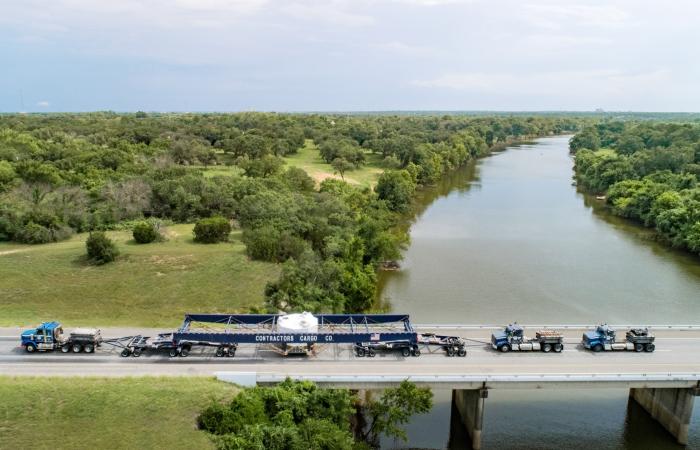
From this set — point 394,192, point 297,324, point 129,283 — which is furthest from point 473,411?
point 394,192

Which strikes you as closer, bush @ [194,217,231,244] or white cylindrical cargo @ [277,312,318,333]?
white cylindrical cargo @ [277,312,318,333]

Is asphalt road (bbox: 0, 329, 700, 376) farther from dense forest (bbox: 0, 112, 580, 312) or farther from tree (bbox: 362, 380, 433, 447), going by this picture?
dense forest (bbox: 0, 112, 580, 312)

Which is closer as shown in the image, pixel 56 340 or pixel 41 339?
pixel 41 339

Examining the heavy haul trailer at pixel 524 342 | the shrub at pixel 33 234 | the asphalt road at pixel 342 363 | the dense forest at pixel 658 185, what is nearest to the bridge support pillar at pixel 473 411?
the asphalt road at pixel 342 363

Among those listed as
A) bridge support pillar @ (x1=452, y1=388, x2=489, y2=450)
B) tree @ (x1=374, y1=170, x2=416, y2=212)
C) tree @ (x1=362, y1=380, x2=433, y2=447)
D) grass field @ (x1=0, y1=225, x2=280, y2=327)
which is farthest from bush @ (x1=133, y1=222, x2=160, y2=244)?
bridge support pillar @ (x1=452, y1=388, x2=489, y2=450)

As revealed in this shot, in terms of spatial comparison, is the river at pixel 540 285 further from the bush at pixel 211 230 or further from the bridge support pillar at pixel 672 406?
the bush at pixel 211 230

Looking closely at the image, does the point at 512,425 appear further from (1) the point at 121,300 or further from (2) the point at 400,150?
(2) the point at 400,150

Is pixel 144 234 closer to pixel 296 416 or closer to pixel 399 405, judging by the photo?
pixel 296 416
